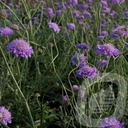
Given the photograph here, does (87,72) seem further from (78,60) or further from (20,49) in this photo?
(20,49)

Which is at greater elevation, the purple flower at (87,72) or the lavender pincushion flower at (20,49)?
the lavender pincushion flower at (20,49)

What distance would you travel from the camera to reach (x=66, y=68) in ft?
7.20

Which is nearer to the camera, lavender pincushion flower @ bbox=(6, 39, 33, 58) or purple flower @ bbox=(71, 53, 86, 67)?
lavender pincushion flower @ bbox=(6, 39, 33, 58)

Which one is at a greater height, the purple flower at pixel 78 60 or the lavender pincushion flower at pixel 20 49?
the lavender pincushion flower at pixel 20 49

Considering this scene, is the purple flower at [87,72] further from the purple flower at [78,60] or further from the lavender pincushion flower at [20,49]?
the lavender pincushion flower at [20,49]

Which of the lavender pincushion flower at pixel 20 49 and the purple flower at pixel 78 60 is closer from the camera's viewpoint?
the lavender pincushion flower at pixel 20 49

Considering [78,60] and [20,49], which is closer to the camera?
[20,49]

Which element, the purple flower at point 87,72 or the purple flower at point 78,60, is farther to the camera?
the purple flower at point 78,60

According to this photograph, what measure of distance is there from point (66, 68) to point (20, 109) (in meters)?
0.58

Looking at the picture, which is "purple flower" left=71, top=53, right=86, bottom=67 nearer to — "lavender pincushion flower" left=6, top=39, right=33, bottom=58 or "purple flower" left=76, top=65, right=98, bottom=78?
"purple flower" left=76, top=65, right=98, bottom=78

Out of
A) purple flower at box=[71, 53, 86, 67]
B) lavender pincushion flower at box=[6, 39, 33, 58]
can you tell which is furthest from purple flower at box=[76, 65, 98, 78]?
lavender pincushion flower at box=[6, 39, 33, 58]

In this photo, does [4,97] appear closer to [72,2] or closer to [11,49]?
[11,49]

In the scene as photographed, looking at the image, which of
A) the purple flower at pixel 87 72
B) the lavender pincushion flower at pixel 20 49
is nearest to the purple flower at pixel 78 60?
the purple flower at pixel 87 72

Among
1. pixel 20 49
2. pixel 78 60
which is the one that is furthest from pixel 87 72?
pixel 20 49
